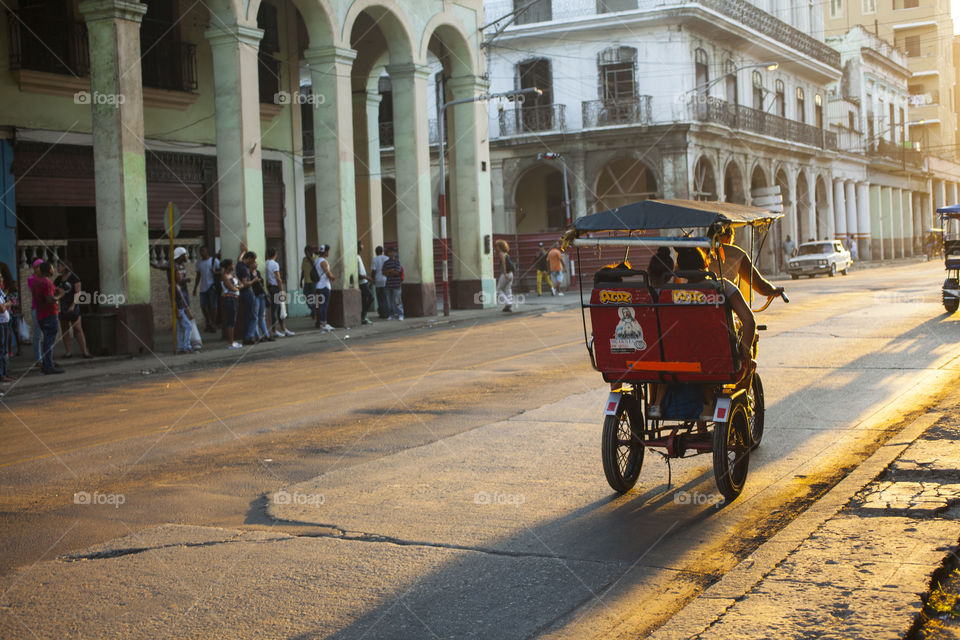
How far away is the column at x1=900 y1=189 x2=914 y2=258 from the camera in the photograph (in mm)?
72562

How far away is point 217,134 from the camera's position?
796 inches

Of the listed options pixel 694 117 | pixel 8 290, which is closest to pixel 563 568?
pixel 8 290

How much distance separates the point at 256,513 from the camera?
6496mm

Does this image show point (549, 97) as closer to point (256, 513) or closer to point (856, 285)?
point (856, 285)

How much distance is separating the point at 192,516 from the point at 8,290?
11174 millimetres

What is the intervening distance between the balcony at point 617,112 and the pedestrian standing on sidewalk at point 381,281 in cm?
1840

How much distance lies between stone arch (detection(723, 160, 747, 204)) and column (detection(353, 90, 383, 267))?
20.5 metres

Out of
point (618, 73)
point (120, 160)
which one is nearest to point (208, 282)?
point (120, 160)

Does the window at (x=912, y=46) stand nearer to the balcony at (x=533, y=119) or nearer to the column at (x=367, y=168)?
the balcony at (x=533, y=119)

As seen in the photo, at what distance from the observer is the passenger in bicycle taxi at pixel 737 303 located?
6578 mm

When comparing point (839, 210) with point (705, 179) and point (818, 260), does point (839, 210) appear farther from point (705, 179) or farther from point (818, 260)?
point (818, 260)
